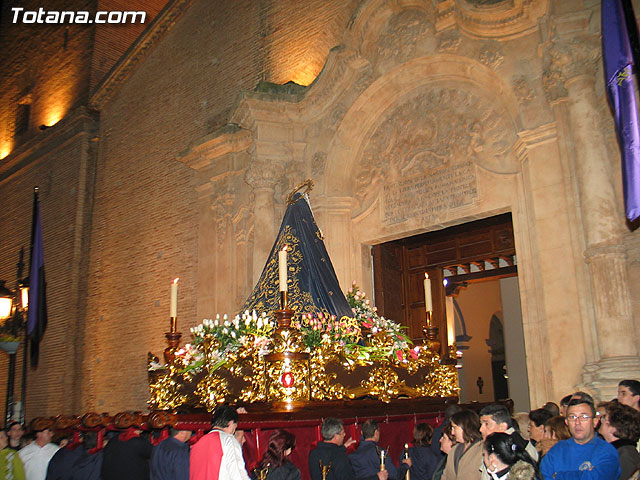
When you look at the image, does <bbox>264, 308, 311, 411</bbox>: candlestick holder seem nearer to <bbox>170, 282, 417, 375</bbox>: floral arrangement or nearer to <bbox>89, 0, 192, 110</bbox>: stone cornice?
<bbox>170, 282, 417, 375</bbox>: floral arrangement

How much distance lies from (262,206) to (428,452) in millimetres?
5535

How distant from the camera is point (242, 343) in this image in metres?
5.98

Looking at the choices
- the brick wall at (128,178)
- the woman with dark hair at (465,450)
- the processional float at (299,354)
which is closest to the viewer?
the woman with dark hair at (465,450)

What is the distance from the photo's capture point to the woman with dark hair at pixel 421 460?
472cm

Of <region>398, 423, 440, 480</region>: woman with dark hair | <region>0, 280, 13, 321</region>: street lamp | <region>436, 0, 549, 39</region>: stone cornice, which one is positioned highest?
<region>436, 0, 549, 39</region>: stone cornice

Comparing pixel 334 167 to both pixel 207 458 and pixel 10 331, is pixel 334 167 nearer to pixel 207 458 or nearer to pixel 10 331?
pixel 207 458

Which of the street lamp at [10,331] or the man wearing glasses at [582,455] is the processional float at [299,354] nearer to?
the man wearing glasses at [582,455]

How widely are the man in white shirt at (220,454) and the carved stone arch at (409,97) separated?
5.17 metres

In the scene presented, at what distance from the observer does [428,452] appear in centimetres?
477

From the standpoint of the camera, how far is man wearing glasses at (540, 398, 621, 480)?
3.43 meters

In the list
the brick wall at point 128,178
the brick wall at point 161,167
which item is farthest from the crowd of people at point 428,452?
the brick wall at point 128,178

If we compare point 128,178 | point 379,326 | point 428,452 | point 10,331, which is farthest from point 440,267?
point 128,178

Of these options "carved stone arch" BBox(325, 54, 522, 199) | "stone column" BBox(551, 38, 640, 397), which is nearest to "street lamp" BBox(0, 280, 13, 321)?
"carved stone arch" BBox(325, 54, 522, 199)

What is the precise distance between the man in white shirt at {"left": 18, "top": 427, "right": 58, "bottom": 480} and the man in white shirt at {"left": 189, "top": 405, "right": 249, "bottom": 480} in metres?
2.59
